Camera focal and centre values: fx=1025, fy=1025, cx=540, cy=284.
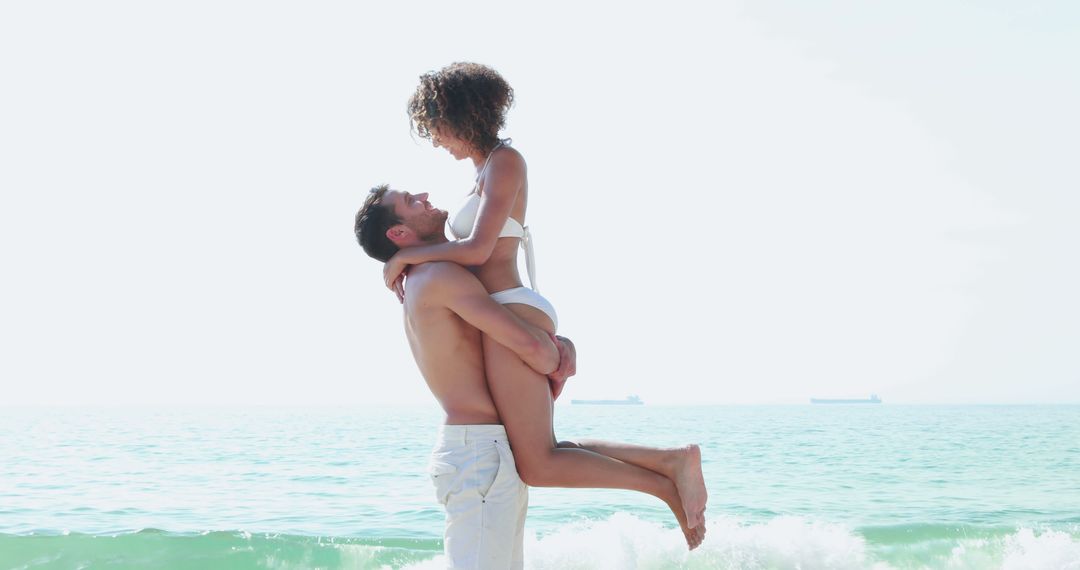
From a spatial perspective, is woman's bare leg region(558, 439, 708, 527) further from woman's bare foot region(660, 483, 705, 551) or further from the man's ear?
the man's ear

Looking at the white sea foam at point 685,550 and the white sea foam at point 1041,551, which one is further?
the white sea foam at point 1041,551

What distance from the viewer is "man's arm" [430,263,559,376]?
11.1 feet

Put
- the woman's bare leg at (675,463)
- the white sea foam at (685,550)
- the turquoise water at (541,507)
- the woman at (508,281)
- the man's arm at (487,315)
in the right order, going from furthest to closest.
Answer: the turquoise water at (541,507) → the white sea foam at (685,550) → the woman's bare leg at (675,463) → the woman at (508,281) → the man's arm at (487,315)

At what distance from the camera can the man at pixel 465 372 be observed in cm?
342

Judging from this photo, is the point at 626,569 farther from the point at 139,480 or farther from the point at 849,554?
the point at 139,480

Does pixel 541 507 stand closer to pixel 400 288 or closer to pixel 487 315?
pixel 400 288

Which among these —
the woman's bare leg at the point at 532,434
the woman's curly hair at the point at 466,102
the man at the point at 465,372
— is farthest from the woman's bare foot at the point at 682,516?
the woman's curly hair at the point at 466,102

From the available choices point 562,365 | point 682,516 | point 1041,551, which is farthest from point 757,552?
point 562,365

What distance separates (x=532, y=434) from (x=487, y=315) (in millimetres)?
452

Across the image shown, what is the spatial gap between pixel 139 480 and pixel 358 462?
12.3 feet

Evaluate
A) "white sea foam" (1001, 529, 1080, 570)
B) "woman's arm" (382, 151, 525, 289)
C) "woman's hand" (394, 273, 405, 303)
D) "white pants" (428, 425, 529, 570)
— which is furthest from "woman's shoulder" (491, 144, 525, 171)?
"white sea foam" (1001, 529, 1080, 570)

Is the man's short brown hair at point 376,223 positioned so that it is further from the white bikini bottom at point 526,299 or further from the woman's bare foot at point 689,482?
the woman's bare foot at point 689,482

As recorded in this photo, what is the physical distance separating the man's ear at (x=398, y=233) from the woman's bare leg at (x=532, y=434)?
49 cm

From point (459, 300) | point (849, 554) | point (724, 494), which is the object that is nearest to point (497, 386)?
point (459, 300)
